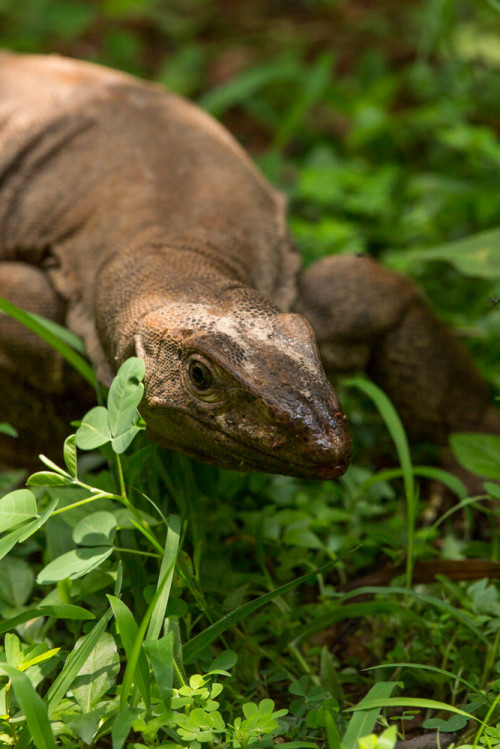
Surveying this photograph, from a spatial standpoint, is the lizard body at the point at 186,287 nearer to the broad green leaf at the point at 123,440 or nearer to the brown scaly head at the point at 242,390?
the brown scaly head at the point at 242,390

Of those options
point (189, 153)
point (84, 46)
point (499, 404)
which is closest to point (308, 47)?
point (84, 46)

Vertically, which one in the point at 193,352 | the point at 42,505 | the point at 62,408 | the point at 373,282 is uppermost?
the point at 193,352

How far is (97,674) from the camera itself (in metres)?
2.22

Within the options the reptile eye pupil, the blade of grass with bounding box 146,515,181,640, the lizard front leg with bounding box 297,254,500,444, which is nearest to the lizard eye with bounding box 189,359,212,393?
the reptile eye pupil

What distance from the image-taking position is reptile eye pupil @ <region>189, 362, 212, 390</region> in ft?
7.94

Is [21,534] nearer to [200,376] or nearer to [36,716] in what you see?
[36,716]

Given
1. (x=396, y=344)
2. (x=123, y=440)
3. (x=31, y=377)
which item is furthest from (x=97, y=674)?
(x=396, y=344)

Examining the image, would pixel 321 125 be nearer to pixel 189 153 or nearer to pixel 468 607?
pixel 189 153

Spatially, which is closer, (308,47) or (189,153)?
(189,153)

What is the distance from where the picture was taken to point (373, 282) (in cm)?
360

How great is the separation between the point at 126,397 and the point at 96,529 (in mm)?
361

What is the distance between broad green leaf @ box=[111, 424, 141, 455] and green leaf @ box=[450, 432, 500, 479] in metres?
1.25

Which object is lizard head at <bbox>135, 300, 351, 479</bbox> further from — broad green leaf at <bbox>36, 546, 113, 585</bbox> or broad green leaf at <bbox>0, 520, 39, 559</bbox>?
broad green leaf at <bbox>0, 520, 39, 559</bbox>

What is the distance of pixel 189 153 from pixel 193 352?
5.35 ft
